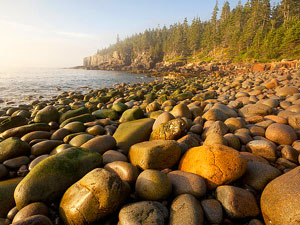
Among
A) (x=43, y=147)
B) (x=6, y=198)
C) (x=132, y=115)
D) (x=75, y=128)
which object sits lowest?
(x=6, y=198)

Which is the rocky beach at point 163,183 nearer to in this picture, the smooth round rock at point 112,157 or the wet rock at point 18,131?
the smooth round rock at point 112,157

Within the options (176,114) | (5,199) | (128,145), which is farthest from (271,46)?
(5,199)

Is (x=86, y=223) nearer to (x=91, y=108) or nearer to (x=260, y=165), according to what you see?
(x=260, y=165)

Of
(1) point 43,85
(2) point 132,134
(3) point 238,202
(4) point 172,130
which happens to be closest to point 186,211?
(3) point 238,202

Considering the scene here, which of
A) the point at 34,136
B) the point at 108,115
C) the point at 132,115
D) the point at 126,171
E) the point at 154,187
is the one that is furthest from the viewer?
the point at 108,115

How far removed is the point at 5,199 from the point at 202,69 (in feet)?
140

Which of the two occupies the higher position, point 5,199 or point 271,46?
point 271,46

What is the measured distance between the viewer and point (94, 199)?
6.45 ft

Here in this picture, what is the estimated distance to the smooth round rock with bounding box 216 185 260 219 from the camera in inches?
77.5

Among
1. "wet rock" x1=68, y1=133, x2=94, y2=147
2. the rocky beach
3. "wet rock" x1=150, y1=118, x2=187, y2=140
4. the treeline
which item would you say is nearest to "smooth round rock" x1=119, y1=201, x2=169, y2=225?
the rocky beach

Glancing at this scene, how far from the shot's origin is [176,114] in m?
5.23

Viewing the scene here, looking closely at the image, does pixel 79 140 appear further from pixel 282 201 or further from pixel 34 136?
pixel 282 201

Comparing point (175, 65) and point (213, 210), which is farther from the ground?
point (175, 65)

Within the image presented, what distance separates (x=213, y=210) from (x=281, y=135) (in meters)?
2.56
